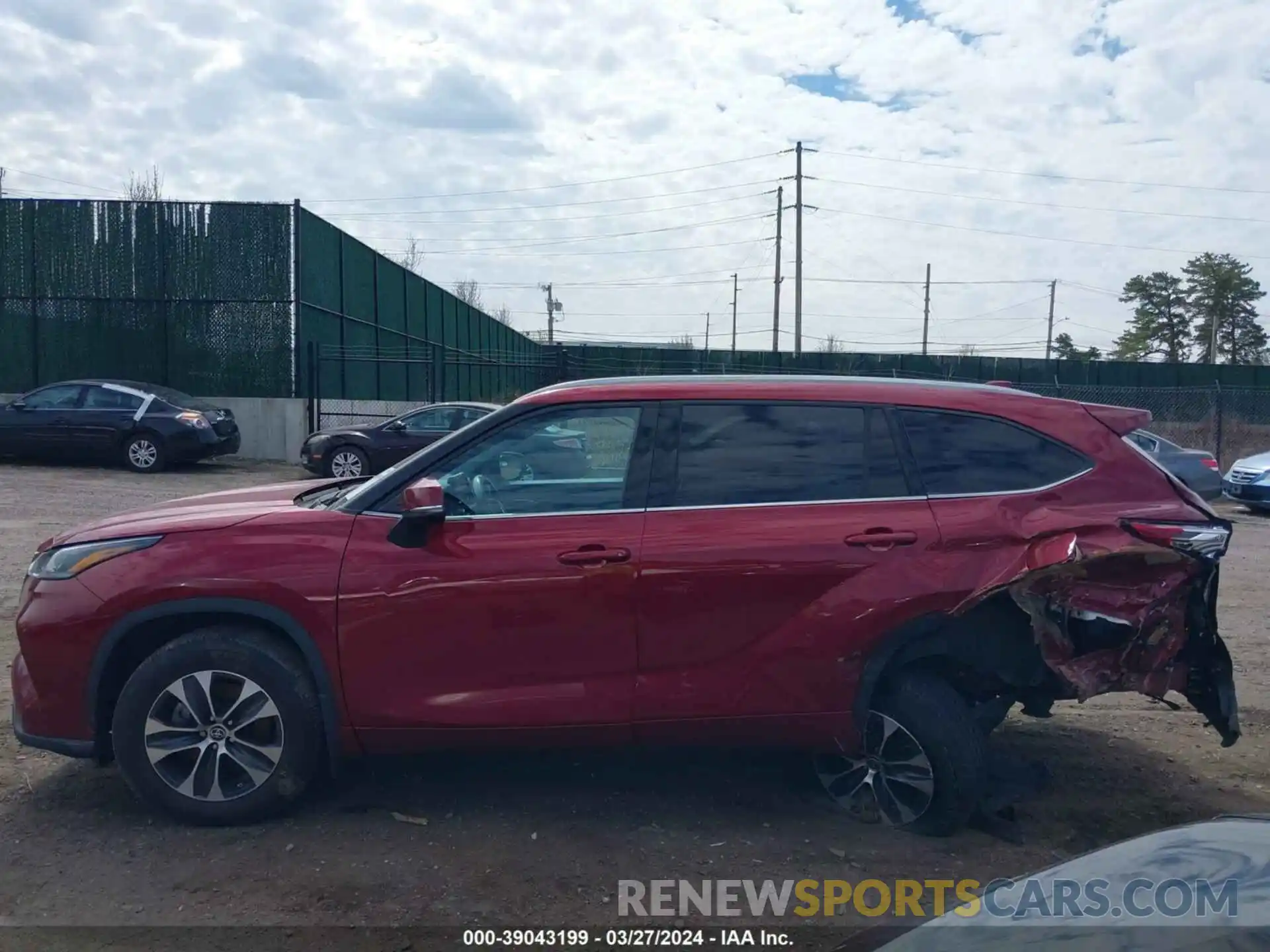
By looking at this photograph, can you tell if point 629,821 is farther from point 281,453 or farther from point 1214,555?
point 281,453

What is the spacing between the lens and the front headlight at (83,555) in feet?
14.7

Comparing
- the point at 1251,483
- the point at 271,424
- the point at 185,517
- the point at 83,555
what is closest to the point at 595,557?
the point at 185,517

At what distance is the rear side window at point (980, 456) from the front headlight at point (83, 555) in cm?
308

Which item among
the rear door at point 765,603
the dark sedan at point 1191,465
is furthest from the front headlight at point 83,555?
the dark sedan at point 1191,465

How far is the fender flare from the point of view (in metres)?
4.36

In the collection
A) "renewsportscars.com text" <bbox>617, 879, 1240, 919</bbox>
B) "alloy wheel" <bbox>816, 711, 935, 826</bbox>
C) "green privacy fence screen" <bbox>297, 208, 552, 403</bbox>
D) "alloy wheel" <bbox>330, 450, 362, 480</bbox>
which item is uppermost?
"green privacy fence screen" <bbox>297, 208, 552, 403</bbox>

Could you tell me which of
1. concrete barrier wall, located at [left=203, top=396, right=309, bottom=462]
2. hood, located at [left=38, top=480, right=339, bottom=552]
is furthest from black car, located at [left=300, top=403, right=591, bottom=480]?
hood, located at [left=38, top=480, right=339, bottom=552]

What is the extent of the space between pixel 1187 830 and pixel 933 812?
1.99m

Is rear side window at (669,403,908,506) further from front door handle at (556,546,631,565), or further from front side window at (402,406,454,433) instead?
front side window at (402,406,454,433)

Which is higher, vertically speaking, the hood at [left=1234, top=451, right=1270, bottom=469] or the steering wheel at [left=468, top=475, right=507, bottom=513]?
the steering wheel at [left=468, top=475, right=507, bottom=513]

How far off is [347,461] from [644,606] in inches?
566

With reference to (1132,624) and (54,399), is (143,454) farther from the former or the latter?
(1132,624)

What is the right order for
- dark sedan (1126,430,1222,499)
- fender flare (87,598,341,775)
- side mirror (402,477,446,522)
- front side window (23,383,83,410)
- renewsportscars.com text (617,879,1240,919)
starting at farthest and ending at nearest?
1. front side window (23,383,83,410)
2. dark sedan (1126,430,1222,499)
3. fender flare (87,598,341,775)
4. side mirror (402,477,446,522)
5. renewsportscars.com text (617,879,1240,919)

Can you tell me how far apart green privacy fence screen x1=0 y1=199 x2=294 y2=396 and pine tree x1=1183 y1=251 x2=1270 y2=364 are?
50003 millimetres
